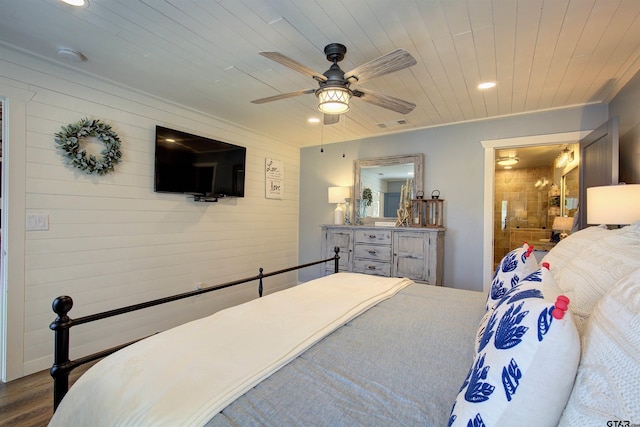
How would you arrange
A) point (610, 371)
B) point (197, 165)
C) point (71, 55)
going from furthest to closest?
point (197, 165)
point (71, 55)
point (610, 371)

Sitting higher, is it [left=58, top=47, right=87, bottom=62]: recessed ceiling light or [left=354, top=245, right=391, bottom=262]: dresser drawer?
[left=58, top=47, right=87, bottom=62]: recessed ceiling light

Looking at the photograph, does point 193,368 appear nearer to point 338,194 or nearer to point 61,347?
point 61,347

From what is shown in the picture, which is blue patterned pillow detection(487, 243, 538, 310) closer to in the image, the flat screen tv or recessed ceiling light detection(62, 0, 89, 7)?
recessed ceiling light detection(62, 0, 89, 7)

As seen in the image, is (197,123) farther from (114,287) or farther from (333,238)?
(333,238)

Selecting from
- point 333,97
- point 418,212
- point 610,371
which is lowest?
point 610,371

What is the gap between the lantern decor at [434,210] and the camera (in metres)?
3.86

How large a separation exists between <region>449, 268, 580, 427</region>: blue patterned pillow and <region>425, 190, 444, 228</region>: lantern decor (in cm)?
324

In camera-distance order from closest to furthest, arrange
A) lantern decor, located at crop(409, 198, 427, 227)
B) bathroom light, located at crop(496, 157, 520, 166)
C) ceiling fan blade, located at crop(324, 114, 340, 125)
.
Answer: ceiling fan blade, located at crop(324, 114, 340, 125) → lantern decor, located at crop(409, 198, 427, 227) → bathroom light, located at crop(496, 157, 520, 166)

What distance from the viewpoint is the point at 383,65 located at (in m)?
1.78

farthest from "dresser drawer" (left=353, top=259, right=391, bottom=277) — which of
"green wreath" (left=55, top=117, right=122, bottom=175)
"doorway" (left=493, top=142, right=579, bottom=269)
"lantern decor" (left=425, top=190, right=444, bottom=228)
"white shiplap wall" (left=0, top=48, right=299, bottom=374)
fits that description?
"doorway" (left=493, top=142, right=579, bottom=269)

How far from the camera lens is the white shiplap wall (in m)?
2.38

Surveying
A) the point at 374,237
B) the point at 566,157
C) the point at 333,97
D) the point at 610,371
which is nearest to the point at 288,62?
the point at 333,97

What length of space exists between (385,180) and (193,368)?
12.2ft

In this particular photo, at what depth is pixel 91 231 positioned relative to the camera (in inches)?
106
